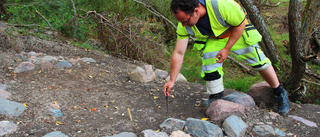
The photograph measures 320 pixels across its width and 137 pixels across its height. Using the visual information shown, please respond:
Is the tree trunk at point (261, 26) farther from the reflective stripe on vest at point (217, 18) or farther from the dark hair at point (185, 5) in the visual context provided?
the dark hair at point (185, 5)

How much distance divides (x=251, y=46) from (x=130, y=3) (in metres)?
4.46

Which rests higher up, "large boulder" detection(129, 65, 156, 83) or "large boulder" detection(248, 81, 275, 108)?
"large boulder" detection(248, 81, 275, 108)

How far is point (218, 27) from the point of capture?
2.29 meters

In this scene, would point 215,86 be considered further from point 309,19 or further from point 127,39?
point 309,19

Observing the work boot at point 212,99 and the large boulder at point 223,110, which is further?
the work boot at point 212,99

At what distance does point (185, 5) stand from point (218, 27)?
1.58ft

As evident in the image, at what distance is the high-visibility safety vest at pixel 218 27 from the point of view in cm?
212

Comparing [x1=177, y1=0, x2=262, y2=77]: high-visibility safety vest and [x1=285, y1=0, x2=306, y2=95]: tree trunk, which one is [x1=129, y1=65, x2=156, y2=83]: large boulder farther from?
[x1=285, y1=0, x2=306, y2=95]: tree trunk

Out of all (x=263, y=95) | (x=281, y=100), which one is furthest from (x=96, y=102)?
(x=281, y=100)

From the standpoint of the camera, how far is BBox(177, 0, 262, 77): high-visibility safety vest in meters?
2.12

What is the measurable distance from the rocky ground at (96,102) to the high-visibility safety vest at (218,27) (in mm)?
576

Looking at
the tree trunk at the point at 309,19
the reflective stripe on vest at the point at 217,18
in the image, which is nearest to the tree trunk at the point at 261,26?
the tree trunk at the point at 309,19

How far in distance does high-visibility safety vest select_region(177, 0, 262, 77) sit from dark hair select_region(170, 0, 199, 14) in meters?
0.21

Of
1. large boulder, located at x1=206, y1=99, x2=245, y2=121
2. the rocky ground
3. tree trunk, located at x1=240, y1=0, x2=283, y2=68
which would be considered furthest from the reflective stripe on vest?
tree trunk, located at x1=240, y1=0, x2=283, y2=68
